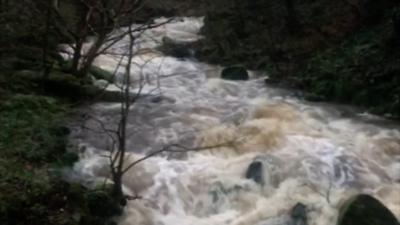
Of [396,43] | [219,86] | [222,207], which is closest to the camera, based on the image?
[222,207]

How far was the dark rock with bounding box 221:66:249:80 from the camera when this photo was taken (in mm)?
12992

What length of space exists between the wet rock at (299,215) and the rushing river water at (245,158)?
8cm

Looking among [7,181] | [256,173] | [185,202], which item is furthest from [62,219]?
[256,173]

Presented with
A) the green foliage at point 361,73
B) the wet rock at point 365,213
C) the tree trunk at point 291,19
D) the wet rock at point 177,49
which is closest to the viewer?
the wet rock at point 365,213

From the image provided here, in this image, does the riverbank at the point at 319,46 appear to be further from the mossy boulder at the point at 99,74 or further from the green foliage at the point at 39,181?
the green foliage at the point at 39,181

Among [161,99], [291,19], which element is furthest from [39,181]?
[291,19]

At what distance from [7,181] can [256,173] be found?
3234 millimetres

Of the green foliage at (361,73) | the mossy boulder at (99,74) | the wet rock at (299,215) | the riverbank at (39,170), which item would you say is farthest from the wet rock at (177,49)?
the wet rock at (299,215)

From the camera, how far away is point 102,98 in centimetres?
1067

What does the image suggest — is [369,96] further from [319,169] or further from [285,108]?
[319,169]

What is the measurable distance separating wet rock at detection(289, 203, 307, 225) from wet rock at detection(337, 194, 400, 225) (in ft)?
1.48

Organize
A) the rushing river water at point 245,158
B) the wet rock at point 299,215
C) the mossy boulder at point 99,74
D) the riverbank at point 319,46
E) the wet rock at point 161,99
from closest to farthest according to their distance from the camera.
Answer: the wet rock at point 299,215
the rushing river water at point 245,158
the riverbank at point 319,46
the wet rock at point 161,99
the mossy boulder at point 99,74

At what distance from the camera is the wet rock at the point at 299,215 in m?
6.64

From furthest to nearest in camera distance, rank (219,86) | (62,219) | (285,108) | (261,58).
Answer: (261,58) → (219,86) → (285,108) → (62,219)
